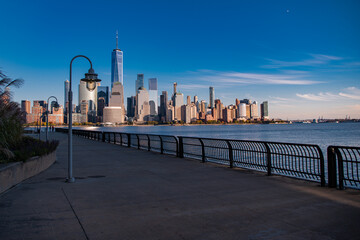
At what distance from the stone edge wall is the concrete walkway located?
0.25m

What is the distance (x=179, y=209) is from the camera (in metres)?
6.07

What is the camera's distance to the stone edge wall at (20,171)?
25.1 feet

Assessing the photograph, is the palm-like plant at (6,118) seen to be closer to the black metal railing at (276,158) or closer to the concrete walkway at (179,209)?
the concrete walkway at (179,209)

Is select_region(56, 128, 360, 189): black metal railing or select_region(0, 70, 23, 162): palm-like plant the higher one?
select_region(0, 70, 23, 162): palm-like plant

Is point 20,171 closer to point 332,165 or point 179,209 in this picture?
point 179,209

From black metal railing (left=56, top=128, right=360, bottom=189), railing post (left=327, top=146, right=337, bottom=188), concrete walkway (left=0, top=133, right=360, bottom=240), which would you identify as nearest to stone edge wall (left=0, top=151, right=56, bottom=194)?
concrete walkway (left=0, top=133, right=360, bottom=240)

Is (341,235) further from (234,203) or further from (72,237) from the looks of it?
(72,237)

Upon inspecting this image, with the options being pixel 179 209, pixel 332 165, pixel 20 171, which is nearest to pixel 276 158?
pixel 332 165

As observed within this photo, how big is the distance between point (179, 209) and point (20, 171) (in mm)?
5758

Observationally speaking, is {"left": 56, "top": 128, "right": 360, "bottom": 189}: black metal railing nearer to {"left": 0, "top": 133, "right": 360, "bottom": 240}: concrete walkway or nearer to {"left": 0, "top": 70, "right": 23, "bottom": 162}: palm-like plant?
{"left": 0, "top": 133, "right": 360, "bottom": 240}: concrete walkway

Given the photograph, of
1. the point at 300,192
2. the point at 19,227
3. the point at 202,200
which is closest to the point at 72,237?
the point at 19,227

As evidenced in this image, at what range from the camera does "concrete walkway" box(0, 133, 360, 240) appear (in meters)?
4.75

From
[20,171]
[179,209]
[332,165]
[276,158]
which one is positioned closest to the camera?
[179,209]

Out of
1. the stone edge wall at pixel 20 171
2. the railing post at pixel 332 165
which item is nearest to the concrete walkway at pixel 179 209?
the stone edge wall at pixel 20 171
